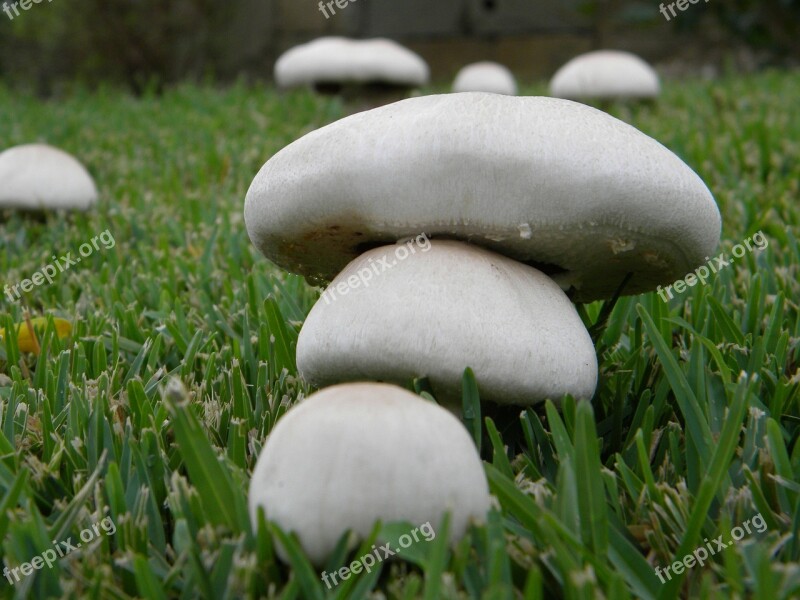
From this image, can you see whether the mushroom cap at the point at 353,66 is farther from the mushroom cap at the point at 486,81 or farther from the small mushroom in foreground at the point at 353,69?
the mushroom cap at the point at 486,81

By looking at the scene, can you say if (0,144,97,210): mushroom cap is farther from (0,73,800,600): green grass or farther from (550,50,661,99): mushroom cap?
(550,50,661,99): mushroom cap

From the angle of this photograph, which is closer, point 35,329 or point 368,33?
point 35,329

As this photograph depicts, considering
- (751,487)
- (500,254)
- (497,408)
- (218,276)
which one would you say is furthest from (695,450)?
(218,276)

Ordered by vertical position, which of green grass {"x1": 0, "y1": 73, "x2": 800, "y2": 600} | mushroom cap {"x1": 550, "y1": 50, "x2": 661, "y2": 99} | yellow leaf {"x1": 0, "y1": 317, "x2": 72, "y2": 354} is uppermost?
yellow leaf {"x1": 0, "y1": 317, "x2": 72, "y2": 354}

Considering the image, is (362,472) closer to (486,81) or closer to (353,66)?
(353,66)

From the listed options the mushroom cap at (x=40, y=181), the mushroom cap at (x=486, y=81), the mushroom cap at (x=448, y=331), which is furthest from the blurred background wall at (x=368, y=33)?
the mushroom cap at (x=448, y=331)

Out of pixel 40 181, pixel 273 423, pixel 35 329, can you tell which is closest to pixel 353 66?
pixel 40 181

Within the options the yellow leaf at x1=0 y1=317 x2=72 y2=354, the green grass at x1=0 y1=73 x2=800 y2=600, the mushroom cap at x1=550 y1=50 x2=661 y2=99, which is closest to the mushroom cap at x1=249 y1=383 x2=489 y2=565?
the green grass at x1=0 y1=73 x2=800 y2=600
